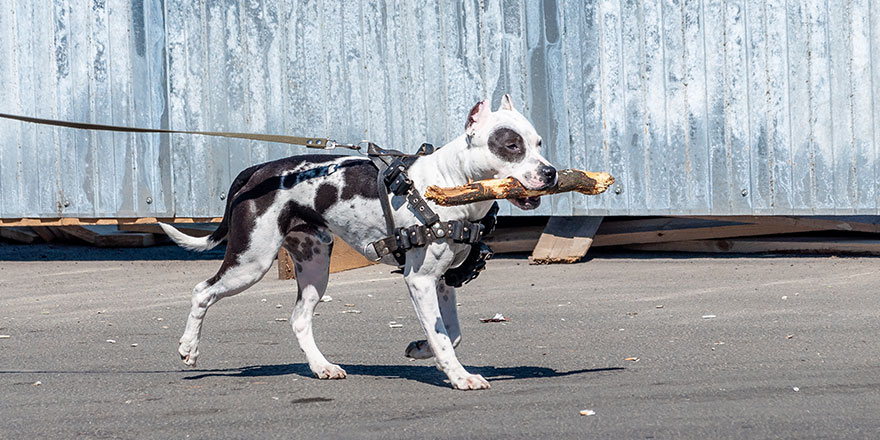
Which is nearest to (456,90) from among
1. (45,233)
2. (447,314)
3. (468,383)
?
(447,314)

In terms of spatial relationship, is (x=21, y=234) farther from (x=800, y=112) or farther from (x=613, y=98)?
(x=800, y=112)

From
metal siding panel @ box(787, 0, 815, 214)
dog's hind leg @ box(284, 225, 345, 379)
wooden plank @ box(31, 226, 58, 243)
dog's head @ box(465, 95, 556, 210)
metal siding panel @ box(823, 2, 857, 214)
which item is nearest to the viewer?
dog's head @ box(465, 95, 556, 210)

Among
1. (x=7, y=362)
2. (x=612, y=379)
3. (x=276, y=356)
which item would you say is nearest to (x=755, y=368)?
(x=612, y=379)

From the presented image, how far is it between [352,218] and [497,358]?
1.34 m

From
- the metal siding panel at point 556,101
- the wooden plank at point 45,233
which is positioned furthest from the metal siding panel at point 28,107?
the metal siding panel at point 556,101

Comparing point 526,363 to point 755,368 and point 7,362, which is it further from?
point 7,362

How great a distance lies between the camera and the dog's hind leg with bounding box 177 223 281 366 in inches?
221

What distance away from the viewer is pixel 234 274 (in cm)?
568

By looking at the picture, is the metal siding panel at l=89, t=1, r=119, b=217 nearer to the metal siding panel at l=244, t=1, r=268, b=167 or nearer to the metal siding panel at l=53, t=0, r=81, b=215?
the metal siding panel at l=53, t=0, r=81, b=215

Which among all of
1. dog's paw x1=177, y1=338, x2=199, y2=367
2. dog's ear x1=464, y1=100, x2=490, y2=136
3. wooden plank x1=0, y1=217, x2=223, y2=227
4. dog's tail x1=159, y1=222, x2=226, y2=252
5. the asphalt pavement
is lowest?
the asphalt pavement

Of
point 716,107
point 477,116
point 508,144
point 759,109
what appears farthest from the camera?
point 716,107

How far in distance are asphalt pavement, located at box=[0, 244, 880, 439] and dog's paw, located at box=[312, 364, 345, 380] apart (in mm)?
63

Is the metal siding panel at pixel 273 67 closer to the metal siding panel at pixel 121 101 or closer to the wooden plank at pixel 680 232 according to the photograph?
the metal siding panel at pixel 121 101

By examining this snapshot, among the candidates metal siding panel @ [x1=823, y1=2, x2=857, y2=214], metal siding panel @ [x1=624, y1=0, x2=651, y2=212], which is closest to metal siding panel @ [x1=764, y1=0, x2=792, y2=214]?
metal siding panel @ [x1=823, y1=2, x2=857, y2=214]
